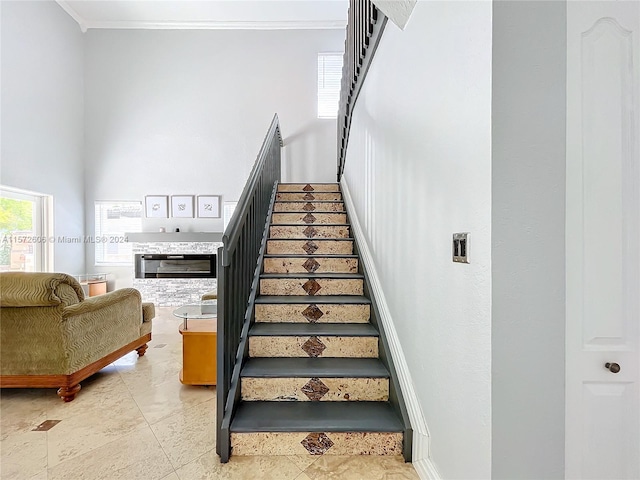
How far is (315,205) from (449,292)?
280 cm

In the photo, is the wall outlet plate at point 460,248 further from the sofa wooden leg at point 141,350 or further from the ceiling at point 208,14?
the ceiling at point 208,14

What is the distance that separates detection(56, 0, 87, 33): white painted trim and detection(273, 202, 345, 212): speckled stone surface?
5.70 meters

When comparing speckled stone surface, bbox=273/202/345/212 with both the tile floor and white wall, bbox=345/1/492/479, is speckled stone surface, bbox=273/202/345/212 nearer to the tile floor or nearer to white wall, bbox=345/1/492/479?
white wall, bbox=345/1/492/479

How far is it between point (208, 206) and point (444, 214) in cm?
558

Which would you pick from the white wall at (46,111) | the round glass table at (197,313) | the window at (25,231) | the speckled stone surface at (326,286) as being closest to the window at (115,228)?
the white wall at (46,111)

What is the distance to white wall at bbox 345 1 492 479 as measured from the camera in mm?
1030

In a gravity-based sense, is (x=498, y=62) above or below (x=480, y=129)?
above

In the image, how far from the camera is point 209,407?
7.08 ft

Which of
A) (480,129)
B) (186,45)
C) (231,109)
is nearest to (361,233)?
(480,129)

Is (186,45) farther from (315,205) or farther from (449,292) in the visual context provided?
(449,292)

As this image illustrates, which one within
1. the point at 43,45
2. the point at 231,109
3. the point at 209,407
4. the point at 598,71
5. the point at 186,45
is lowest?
the point at 209,407

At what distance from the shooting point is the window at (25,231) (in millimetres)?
4785

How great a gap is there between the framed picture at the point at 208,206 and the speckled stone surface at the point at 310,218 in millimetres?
2950

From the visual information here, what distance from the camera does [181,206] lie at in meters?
6.16
